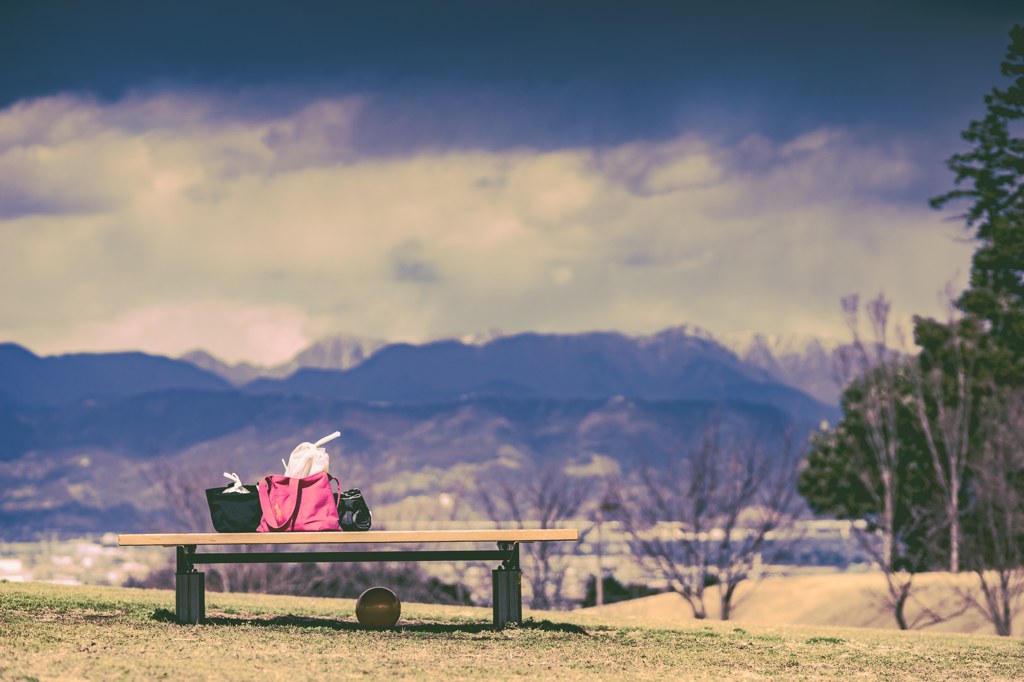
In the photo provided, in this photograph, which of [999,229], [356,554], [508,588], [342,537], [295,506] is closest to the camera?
[342,537]

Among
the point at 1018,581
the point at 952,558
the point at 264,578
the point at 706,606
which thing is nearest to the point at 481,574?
the point at 264,578

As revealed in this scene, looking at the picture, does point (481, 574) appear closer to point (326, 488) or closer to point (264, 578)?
point (264, 578)

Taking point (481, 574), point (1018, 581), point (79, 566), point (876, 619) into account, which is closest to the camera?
point (1018, 581)

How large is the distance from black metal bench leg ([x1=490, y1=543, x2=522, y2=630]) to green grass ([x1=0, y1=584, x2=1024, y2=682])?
0.61 ft

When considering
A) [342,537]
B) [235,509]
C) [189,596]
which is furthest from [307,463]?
[189,596]

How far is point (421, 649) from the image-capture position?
1095cm

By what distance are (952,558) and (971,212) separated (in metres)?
14.3

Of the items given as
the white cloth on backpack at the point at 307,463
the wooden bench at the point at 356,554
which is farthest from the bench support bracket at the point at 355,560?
the white cloth on backpack at the point at 307,463

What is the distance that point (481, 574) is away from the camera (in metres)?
54.3

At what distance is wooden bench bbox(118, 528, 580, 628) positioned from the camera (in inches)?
442

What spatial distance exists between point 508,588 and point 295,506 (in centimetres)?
209

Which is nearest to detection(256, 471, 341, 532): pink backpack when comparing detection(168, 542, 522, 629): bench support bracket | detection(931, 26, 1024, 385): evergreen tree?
detection(168, 542, 522, 629): bench support bracket

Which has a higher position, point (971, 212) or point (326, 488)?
point (971, 212)

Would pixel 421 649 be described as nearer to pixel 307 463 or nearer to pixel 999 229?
pixel 307 463
